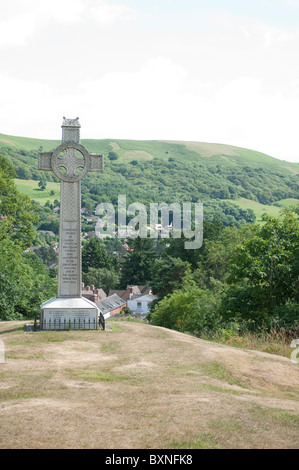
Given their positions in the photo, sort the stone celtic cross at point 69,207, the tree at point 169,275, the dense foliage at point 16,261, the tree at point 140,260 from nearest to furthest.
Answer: the stone celtic cross at point 69,207 → the dense foliage at point 16,261 → the tree at point 169,275 → the tree at point 140,260

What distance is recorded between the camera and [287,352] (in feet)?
54.7

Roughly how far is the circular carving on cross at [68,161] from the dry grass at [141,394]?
5.89 metres

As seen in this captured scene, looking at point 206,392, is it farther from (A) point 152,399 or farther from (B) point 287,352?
(B) point 287,352

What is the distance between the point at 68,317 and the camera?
63.3ft

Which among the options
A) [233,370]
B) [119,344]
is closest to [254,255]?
[119,344]

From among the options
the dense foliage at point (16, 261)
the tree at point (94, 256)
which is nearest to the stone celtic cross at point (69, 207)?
the dense foliage at point (16, 261)

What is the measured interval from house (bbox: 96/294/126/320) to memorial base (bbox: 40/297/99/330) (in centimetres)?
6019

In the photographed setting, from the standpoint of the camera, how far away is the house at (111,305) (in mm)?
80938

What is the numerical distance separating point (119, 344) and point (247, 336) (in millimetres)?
5280

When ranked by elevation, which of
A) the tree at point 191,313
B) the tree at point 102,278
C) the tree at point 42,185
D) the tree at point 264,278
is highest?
the tree at point 42,185

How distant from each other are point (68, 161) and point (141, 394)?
11427 millimetres

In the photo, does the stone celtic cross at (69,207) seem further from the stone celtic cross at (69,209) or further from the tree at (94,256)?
the tree at (94,256)

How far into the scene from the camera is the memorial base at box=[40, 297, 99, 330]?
19.2 metres

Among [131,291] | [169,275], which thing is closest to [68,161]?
[169,275]
